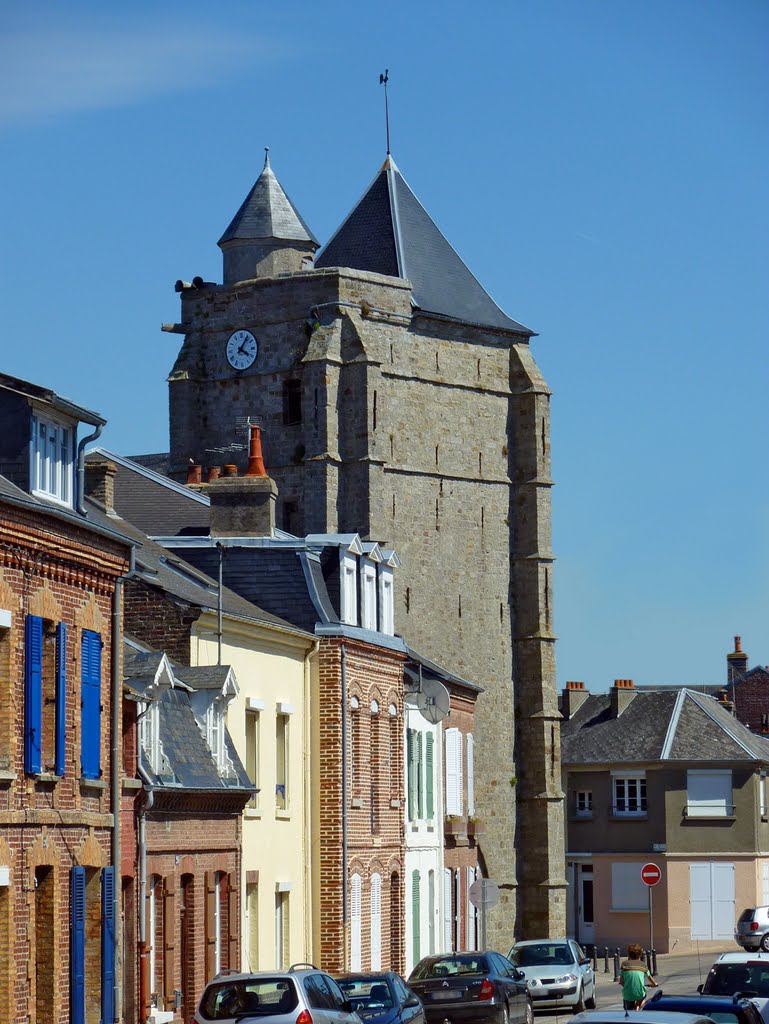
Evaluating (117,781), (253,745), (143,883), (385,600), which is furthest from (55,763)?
(385,600)

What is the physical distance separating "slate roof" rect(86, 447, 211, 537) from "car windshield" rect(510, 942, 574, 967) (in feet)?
33.2

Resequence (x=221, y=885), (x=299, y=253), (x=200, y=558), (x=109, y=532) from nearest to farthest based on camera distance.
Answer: (x=109, y=532) → (x=221, y=885) → (x=200, y=558) → (x=299, y=253)

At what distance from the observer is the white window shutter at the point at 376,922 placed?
38656mm

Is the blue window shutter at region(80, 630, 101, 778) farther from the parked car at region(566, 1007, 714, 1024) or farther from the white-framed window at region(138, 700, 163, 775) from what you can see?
the parked car at region(566, 1007, 714, 1024)

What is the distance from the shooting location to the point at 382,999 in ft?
86.1

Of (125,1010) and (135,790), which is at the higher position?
(135,790)

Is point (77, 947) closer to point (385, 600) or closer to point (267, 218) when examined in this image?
point (385, 600)

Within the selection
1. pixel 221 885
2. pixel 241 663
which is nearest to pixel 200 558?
pixel 241 663

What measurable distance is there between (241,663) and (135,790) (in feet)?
21.0

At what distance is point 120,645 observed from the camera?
25969 millimetres

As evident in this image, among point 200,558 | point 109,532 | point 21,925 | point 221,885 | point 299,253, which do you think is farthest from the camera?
point 299,253

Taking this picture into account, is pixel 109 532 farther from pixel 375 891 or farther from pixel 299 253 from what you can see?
pixel 299 253

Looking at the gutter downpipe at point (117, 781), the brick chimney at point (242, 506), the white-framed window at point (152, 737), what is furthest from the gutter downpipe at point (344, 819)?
the gutter downpipe at point (117, 781)

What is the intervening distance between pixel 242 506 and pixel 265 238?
28018 millimetres
